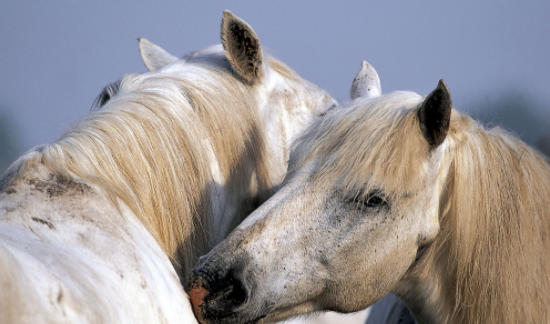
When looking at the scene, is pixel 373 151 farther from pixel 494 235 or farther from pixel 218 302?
pixel 218 302

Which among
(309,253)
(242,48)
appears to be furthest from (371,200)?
(242,48)

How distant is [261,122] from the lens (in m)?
1.77

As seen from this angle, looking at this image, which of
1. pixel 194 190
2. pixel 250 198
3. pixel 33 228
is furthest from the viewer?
pixel 250 198

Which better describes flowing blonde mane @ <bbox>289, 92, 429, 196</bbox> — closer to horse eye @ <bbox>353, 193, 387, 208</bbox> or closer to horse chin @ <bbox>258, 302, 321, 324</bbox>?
horse eye @ <bbox>353, 193, 387, 208</bbox>

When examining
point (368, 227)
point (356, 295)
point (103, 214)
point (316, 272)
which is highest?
point (103, 214)

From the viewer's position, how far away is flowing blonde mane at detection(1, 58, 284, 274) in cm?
126

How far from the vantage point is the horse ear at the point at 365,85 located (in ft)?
6.73

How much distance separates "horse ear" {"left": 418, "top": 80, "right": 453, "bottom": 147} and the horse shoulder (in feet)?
2.69

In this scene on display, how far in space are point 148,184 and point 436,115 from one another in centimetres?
85

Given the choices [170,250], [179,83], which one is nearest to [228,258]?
[170,250]

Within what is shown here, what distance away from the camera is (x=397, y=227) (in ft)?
4.43

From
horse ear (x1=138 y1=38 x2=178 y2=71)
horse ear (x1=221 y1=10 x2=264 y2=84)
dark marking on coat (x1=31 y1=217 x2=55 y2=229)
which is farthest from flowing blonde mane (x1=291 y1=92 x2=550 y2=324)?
horse ear (x1=138 y1=38 x2=178 y2=71)

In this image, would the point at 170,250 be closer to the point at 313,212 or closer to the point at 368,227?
the point at 313,212

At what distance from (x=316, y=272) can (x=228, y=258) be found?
0.87ft
